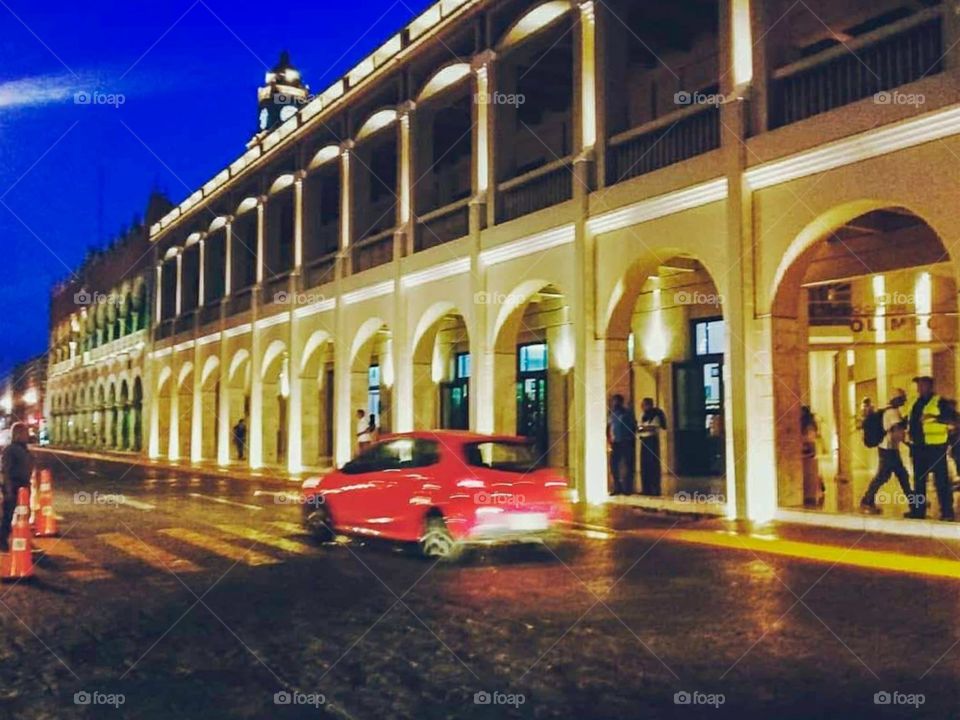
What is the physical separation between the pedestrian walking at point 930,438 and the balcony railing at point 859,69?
396 centimetres

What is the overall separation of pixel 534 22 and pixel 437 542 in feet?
39.7

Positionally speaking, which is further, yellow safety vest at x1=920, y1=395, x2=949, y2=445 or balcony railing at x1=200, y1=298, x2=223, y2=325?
balcony railing at x1=200, y1=298, x2=223, y2=325

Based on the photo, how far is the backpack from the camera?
14277 mm

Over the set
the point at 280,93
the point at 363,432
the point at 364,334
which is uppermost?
the point at 280,93

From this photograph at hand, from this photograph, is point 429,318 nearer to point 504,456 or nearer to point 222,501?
point 222,501

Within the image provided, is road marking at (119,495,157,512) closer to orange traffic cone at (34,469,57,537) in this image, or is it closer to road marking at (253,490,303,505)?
road marking at (253,490,303,505)

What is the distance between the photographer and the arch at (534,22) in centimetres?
1895

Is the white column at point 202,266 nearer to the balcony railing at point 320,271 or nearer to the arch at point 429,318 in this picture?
the balcony railing at point 320,271

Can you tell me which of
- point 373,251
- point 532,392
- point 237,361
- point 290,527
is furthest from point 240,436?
point 290,527

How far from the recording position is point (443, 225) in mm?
23344

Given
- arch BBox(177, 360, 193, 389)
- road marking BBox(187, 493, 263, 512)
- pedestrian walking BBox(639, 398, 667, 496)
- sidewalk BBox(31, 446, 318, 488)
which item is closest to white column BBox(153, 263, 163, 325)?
arch BBox(177, 360, 193, 389)

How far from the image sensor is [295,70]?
53.6m

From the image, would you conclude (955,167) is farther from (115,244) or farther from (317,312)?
(115,244)

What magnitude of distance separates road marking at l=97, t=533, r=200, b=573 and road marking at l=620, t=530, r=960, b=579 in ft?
19.4
